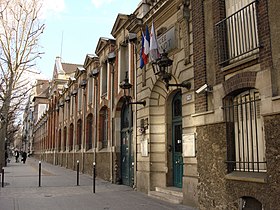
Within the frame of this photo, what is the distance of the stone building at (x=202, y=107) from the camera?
273 inches

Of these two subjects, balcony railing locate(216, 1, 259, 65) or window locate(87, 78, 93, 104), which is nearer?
balcony railing locate(216, 1, 259, 65)

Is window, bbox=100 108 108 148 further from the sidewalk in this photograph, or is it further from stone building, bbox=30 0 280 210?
the sidewalk

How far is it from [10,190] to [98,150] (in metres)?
6.28

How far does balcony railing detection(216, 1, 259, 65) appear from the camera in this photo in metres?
7.59

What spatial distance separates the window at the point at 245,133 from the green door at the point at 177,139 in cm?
331

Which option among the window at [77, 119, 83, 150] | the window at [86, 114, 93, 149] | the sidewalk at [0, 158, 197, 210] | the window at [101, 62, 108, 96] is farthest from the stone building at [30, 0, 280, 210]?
the window at [77, 119, 83, 150]

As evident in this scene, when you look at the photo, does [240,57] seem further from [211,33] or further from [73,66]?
[73,66]

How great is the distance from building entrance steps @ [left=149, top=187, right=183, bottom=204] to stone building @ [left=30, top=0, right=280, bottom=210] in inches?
1.5

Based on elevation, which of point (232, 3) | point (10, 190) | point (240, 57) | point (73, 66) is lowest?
point (10, 190)

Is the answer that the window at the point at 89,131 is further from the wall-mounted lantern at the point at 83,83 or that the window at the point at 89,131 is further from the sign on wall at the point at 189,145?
the sign on wall at the point at 189,145

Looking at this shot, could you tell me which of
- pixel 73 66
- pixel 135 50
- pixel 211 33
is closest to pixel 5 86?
pixel 135 50

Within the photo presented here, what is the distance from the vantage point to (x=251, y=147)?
298 inches

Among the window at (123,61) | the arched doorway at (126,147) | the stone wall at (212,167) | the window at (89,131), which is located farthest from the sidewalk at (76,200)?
the window at (89,131)

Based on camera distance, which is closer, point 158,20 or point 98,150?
point 158,20
